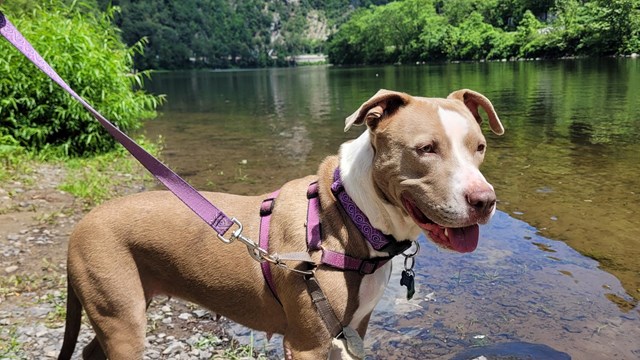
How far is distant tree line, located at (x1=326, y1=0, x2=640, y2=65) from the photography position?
70.6 metres

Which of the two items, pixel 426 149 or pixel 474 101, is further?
pixel 474 101

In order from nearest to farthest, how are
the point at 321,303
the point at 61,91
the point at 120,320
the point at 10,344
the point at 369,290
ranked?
the point at 321,303, the point at 369,290, the point at 120,320, the point at 10,344, the point at 61,91

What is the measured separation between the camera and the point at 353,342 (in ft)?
10.4

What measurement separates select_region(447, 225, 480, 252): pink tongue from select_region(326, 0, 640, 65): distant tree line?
2945 inches

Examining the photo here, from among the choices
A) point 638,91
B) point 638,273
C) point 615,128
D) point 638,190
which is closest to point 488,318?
point 638,273

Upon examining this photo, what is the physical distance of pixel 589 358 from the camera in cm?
500

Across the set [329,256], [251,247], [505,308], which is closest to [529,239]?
[505,308]

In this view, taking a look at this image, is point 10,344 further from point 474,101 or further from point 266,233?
point 474,101

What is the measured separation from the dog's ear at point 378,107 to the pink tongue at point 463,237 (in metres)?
0.81

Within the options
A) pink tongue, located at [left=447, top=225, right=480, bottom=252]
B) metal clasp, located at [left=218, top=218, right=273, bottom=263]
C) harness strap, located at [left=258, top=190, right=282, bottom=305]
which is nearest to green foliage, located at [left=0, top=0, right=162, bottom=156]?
harness strap, located at [left=258, top=190, right=282, bottom=305]

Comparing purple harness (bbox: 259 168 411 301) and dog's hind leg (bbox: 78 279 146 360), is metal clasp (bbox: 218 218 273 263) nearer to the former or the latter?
purple harness (bbox: 259 168 411 301)

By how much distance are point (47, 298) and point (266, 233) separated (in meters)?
3.36

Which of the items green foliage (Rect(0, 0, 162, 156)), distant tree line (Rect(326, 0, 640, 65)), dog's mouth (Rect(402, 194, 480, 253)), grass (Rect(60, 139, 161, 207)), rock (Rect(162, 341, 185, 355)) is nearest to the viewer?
dog's mouth (Rect(402, 194, 480, 253))

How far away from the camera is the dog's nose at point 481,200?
2.79 m
